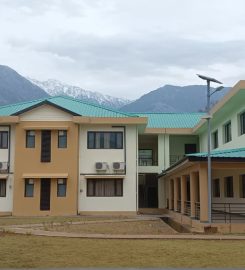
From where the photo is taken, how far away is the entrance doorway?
4066 centimetres

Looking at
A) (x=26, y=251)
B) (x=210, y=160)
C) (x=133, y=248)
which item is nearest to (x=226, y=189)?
(x=210, y=160)

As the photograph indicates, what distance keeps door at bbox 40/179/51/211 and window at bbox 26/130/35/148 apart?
2422mm

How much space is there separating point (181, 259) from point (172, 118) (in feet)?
104

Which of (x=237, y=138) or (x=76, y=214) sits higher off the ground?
(x=237, y=138)

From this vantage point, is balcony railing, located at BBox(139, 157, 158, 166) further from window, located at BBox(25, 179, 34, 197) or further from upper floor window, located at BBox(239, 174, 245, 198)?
upper floor window, located at BBox(239, 174, 245, 198)

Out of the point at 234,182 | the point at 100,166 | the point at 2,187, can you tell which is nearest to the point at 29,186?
the point at 2,187

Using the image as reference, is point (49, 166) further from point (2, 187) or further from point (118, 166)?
point (118, 166)

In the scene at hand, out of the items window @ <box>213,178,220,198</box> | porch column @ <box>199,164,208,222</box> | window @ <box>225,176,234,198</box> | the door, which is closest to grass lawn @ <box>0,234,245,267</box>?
porch column @ <box>199,164,208,222</box>

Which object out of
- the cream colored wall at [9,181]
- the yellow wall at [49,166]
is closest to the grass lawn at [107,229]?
the yellow wall at [49,166]

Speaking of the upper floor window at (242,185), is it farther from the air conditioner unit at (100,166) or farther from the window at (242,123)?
the air conditioner unit at (100,166)

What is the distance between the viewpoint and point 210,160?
19781 millimetres

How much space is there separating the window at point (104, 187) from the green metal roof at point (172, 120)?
7.16 metres

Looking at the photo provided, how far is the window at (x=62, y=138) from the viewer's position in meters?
32.9

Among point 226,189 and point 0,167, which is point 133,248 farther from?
point 0,167
